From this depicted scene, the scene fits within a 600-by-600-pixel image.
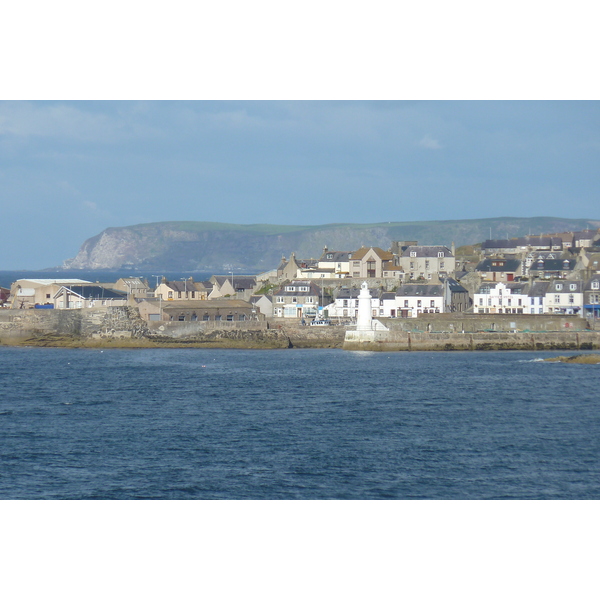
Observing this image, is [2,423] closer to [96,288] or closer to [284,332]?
[284,332]

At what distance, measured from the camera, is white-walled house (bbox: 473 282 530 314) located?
6350cm

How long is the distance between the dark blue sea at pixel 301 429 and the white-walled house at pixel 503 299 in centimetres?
1264

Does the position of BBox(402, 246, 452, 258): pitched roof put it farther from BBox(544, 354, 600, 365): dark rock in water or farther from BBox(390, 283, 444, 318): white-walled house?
BBox(544, 354, 600, 365): dark rock in water

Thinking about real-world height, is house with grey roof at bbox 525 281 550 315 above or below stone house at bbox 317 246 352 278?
below

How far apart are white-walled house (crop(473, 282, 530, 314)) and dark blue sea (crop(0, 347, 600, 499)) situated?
1264 centimetres

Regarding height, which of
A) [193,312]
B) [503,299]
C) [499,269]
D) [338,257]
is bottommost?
[193,312]

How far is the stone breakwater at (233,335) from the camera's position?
56.1 metres

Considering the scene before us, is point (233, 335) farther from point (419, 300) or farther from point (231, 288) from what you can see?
point (231, 288)

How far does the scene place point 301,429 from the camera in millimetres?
31797

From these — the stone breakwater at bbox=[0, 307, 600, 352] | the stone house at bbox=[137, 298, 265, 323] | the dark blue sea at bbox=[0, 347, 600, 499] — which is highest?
the stone house at bbox=[137, 298, 265, 323]

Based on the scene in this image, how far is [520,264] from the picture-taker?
75938 mm

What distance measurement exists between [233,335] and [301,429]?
92.3 feet

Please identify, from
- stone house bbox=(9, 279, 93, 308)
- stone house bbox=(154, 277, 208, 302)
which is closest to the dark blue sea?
stone house bbox=(9, 279, 93, 308)

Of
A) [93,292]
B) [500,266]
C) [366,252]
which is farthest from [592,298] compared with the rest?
[93,292]
